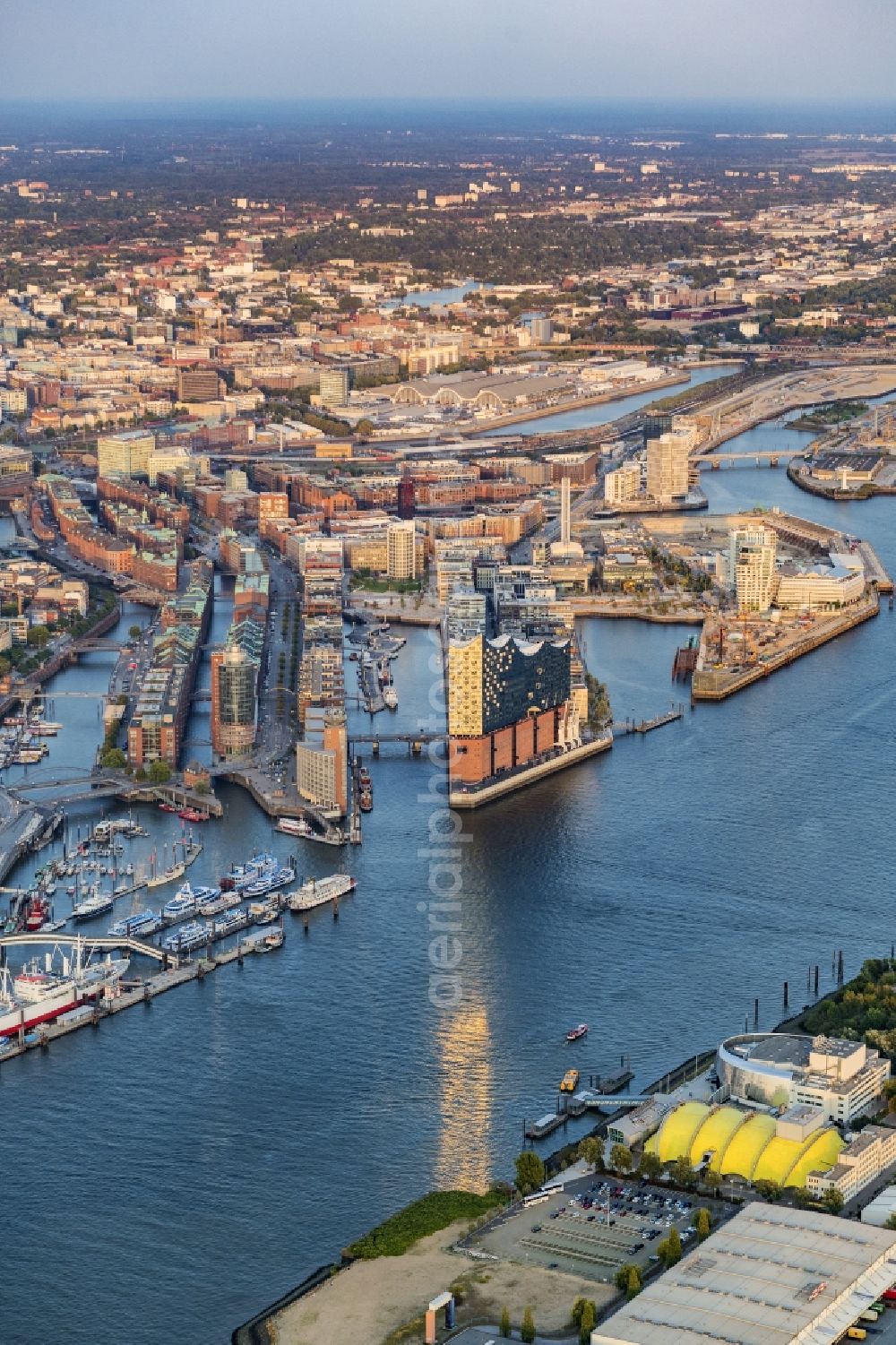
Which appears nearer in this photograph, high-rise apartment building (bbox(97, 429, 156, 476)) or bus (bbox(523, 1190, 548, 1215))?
bus (bbox(523, 1190, 548, 1215))

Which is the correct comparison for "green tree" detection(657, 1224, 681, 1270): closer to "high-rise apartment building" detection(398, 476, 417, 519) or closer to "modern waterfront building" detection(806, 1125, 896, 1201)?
"modern waterfront building" detection(806, 1125, 896, 1201)

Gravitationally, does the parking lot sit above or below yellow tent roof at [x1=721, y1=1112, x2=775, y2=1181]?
below

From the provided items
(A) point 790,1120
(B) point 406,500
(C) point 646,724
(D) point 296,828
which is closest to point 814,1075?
(A) point 790,1120

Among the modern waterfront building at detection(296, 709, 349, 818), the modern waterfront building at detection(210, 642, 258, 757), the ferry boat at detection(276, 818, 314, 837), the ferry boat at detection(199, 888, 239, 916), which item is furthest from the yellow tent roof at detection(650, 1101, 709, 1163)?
the modern waterfront building at detection(210, 642, 258, 757)

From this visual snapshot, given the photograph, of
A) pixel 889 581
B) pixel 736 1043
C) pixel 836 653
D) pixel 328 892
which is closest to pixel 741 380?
pixel 889 581

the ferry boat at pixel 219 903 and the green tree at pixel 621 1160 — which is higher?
the green tree at pixel 621 1160

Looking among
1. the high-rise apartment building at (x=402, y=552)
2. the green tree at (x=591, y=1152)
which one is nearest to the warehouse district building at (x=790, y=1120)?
the green tree at (x=591, y=1152)

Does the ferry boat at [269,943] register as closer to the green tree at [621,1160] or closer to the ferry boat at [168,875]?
the ferry boat at [168,875]
